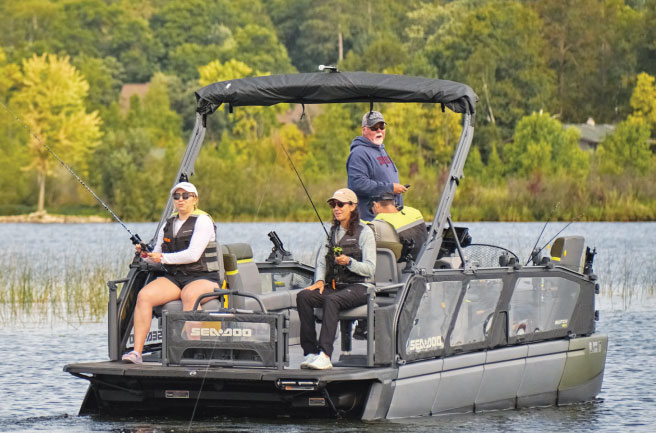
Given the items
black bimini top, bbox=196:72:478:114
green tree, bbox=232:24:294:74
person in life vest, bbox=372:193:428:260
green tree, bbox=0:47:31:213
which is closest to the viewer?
black bimini top, bbox=196:72:478:114

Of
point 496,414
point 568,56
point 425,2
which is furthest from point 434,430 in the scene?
point 425,2

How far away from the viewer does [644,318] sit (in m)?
19.9

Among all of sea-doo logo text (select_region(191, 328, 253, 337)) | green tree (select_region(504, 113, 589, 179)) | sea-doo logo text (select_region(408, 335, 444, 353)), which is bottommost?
sea-doo logo text (select_region(408, 335, 444, 353))

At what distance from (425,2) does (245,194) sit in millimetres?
60822

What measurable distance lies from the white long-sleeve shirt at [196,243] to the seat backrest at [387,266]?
1.23 m

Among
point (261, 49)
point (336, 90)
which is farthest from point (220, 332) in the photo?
point (261, 49)

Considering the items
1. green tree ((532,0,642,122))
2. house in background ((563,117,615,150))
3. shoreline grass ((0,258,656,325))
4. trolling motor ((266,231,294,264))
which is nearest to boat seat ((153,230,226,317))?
trolling motor ((266,231,294,264))

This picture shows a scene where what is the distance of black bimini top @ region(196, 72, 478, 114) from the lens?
1043 centimetres

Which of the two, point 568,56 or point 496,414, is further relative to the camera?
point 568,56

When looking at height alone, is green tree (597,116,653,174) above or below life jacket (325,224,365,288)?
above

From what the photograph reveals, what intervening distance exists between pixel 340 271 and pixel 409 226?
3.33 ft

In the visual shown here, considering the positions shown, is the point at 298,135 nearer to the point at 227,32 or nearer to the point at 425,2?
the point at 227,32

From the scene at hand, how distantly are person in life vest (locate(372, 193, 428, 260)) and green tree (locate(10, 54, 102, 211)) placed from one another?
59.5m

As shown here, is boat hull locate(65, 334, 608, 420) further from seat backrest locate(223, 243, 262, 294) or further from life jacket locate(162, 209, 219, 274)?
seat backrest locate(223, 243, 262, 294)
